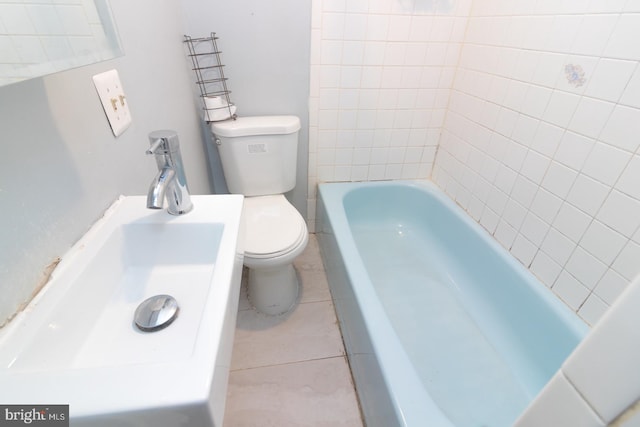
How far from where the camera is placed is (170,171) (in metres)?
0.65

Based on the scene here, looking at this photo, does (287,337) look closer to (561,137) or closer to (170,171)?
(170,171)

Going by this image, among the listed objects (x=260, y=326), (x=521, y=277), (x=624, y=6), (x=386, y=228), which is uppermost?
(x=624, y=6)

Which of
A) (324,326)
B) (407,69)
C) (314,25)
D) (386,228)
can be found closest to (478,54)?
(407,69)

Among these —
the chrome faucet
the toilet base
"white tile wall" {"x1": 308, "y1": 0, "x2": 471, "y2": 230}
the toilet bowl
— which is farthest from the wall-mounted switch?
"white tile wall" {"x1": 308, "y1": 0, "x2": 471, "y2": 230}

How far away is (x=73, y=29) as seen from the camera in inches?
21.7

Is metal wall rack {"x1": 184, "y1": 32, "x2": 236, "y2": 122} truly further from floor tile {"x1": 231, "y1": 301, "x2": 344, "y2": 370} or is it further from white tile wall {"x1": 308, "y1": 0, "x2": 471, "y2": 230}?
floor tile {"x1": 231, "y1": 301, "x2": 344, "y2": 370}

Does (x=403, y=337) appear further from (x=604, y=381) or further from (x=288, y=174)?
(x=604, y=381)

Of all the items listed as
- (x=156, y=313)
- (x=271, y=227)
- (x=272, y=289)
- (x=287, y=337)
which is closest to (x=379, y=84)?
(x=271, y=227)

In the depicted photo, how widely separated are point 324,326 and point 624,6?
4.96ft

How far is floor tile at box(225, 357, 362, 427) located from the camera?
3.60ft

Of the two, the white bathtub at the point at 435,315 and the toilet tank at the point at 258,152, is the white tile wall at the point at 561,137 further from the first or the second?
the toilet tank at the point at 258,152

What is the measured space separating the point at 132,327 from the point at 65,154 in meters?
0.35

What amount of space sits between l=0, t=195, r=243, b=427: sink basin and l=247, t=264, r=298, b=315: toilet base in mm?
677

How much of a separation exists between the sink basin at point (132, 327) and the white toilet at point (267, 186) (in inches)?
22.0
